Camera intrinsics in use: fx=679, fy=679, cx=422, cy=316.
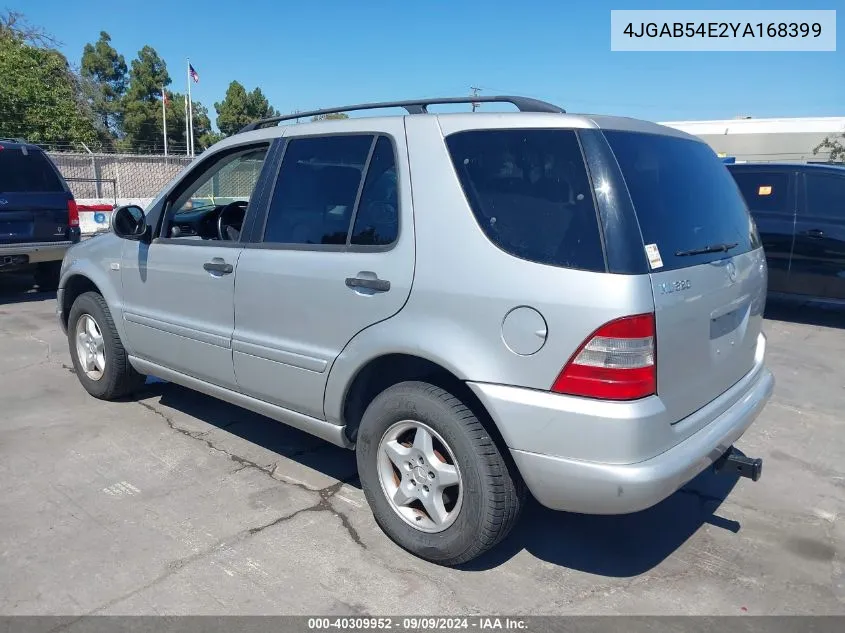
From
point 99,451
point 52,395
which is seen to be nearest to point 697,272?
point 99,451

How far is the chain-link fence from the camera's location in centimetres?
1825

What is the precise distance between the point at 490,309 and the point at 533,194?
0.48 meters

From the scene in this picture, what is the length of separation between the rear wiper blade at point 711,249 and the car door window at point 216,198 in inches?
91.0

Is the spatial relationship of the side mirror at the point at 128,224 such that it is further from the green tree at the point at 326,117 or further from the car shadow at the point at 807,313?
the car shadow at the point at 807,313

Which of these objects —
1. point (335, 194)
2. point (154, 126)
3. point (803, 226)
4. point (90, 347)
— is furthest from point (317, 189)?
point (154, 126)

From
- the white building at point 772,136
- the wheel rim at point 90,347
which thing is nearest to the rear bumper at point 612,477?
the wheel rim at point 90,347

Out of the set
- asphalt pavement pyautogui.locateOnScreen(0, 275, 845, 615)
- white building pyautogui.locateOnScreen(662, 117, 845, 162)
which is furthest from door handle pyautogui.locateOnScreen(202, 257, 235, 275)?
white building pyautogui.locateOnScreen(662, 117, 845, 162)

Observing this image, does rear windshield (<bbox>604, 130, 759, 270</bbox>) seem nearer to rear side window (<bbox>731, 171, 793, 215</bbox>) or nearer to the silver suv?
the silver suv

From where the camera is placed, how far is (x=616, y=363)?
246 centimetres

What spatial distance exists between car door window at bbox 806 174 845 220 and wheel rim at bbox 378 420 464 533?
22.8 ft

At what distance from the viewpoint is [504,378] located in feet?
8.63

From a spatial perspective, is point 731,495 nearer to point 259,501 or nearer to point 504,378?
point 504,378

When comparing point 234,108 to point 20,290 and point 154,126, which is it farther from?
point 20,290

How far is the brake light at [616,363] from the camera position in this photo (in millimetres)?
2441
